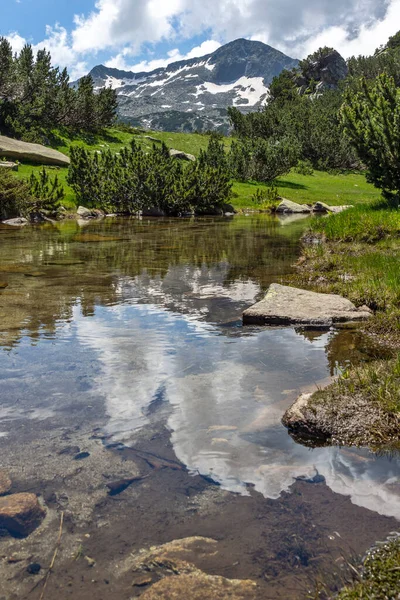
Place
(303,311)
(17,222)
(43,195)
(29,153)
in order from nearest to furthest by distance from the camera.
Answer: (303,311)
(17,222)
(43,195)
(29,153)

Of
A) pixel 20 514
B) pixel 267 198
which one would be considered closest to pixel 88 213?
pixel 267 198

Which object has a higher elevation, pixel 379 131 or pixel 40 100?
pixel 40 100

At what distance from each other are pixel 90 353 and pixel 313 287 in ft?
18.9

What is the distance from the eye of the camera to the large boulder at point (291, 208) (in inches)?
1661

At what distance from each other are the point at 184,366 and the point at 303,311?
282 cm

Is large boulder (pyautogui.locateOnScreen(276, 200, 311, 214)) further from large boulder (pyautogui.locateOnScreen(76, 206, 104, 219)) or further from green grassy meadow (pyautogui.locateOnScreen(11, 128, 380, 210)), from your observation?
large boulder (pyautogui.locateOnScreen(76, 206, 104, 219))

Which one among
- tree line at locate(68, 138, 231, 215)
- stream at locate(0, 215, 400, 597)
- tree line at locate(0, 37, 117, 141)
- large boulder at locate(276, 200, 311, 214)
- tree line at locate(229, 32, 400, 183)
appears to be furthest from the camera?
tree line at locate(0, 37, 117, 141)

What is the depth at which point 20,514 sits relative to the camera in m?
3.24

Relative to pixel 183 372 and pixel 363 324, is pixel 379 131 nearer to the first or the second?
pixel 363 324

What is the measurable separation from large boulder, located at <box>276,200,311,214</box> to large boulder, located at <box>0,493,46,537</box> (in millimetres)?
40626

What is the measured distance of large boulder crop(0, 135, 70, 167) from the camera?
42219 mm

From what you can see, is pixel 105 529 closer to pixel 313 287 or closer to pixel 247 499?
pixel 247 499

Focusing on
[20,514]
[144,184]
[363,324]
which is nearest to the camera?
[20,514]

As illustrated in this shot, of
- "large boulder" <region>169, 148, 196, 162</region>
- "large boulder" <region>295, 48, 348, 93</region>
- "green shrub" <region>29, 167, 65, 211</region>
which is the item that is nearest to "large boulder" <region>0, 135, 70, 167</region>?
"green shrub" <region>29, 167, 65, 211</region>
